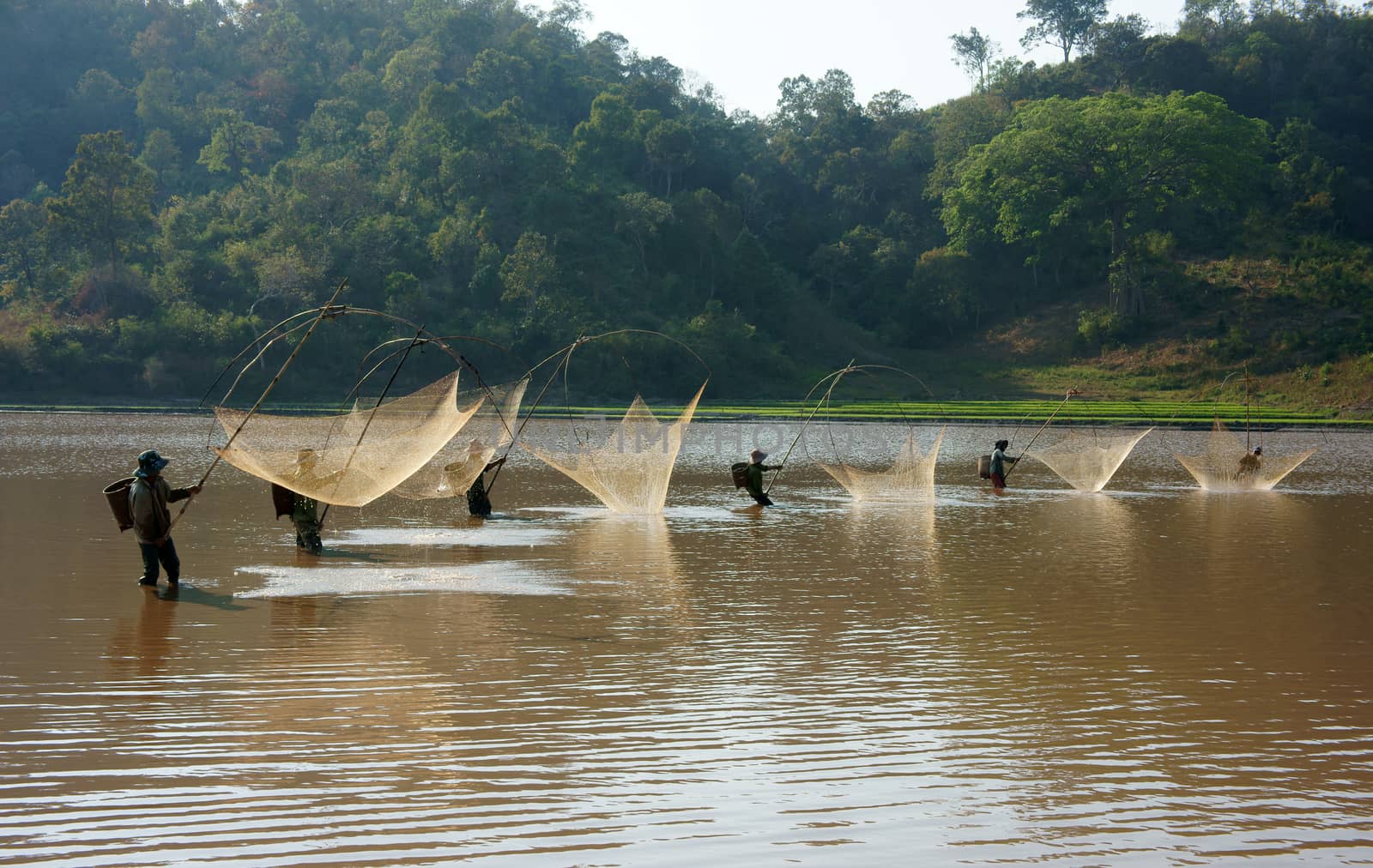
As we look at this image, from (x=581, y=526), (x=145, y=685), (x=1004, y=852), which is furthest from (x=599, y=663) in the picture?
(x=581, y=526)

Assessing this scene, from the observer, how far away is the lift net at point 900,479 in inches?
747

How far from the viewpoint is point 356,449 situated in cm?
1270

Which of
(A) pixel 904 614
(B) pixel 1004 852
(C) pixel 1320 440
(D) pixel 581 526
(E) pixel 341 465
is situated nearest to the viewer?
(B) pixel 1004 852

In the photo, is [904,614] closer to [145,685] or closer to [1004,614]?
[1004,614]

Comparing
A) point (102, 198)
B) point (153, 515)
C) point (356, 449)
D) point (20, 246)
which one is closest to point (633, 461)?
point (356, 449)

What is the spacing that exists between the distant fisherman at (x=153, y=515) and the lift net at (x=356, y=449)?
65cm

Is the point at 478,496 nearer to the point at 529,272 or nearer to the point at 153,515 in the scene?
the point at 153,515

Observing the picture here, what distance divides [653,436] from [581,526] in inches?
60.1

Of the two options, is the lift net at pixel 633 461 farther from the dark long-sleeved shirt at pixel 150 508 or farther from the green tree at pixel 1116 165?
the green tree at pixel 1116 165

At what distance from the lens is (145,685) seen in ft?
25.4

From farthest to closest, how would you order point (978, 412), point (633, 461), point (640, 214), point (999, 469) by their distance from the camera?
point (640, 214)
point (978, 412)
point (999, 469)
point (633, 461)

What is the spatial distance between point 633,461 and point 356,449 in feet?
15.7

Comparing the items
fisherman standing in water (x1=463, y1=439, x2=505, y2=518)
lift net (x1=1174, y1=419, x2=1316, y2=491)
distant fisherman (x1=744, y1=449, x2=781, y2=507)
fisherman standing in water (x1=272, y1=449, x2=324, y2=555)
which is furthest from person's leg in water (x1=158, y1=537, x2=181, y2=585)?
lift net (x1=1174, y1=419, x2=1316, y2=491)

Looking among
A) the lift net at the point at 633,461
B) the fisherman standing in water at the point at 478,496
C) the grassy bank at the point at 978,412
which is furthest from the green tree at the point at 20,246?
the lift net at the point at 633,461
